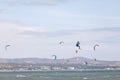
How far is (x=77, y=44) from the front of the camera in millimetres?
86812

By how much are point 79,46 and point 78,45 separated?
66cm

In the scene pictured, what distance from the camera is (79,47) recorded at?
87375 mm

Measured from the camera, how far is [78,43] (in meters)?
87.6

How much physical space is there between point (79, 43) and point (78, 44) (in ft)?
4.17

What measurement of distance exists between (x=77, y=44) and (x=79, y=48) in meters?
0.71

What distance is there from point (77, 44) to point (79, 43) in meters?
1.67

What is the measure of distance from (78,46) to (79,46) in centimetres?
77

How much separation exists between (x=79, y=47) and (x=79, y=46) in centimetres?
52

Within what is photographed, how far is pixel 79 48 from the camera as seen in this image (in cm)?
8650

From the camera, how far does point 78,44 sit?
286 ft

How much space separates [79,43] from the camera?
8844 centimetres

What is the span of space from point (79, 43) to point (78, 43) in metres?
0.89

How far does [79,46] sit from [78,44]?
0.77 m

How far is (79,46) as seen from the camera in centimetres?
8788
